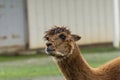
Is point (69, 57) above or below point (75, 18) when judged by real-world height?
above

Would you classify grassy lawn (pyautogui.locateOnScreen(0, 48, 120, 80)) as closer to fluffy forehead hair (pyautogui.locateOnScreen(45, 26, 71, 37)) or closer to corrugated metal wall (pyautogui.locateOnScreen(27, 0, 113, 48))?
corrugated metal wall (pyautogui.locateOnScreen(27, 0, 113, 48))

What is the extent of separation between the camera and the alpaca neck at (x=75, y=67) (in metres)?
5.66

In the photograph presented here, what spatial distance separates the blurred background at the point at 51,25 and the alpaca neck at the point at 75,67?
1288 centimetres

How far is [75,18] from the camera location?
22188 mm

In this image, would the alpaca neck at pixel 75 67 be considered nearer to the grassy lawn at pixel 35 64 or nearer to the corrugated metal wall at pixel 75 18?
the grassy lawn at pixel 35 64

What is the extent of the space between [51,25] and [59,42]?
15.6 metres

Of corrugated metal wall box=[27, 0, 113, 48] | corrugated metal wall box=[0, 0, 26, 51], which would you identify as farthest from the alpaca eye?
corrugated metal wall box=[0, 0, 26, 51]

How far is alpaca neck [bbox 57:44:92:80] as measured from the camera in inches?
223

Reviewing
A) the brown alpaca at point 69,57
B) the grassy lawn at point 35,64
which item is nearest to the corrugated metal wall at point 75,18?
the grassy lawn at point 35,64

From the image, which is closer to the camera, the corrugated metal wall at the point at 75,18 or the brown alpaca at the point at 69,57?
the brown alpaca at the point at 69,57

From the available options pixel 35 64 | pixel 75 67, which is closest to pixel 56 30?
pixel 75 67

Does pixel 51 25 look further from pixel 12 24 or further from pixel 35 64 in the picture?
pixel 35 64

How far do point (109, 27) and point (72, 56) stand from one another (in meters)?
17.2

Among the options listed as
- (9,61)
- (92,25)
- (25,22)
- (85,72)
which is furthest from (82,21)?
(85,72)
